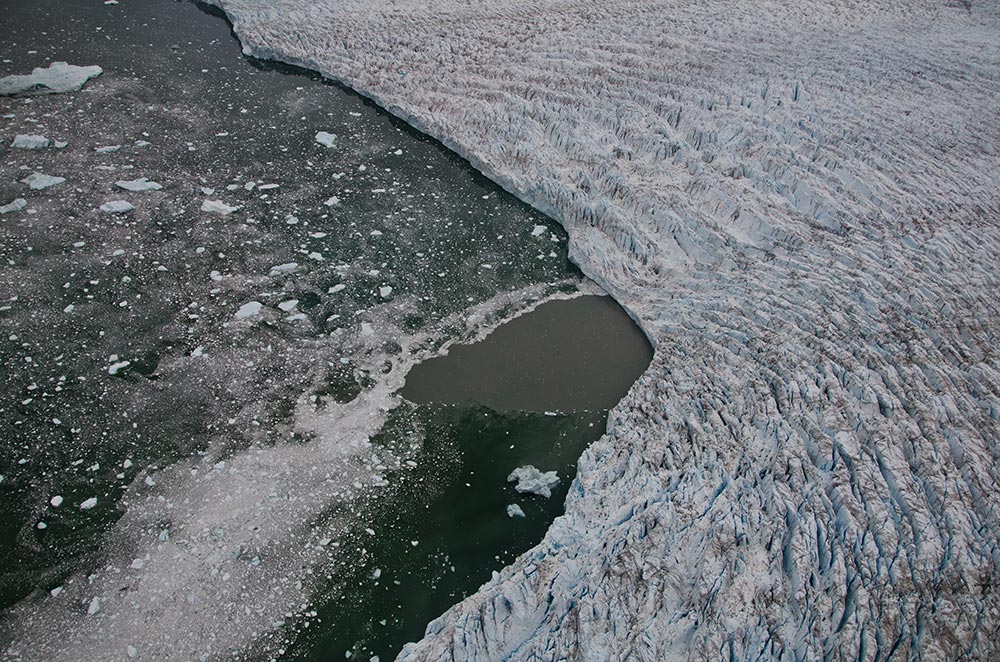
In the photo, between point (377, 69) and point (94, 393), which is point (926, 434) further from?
point (377, 69)

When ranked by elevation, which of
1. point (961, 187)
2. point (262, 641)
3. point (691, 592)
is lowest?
point (262, 641)

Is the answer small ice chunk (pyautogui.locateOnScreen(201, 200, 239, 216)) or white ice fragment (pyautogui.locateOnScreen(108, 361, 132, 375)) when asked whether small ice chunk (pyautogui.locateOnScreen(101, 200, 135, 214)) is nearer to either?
small ice chunk (pyautogui.locateOnScreen(201, 200, 239, 216))

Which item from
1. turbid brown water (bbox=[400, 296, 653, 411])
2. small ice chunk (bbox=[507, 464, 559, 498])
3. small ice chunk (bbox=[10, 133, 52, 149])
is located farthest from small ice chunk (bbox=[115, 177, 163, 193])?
small ice chunk (bbox=[507, 464, 559, 498])

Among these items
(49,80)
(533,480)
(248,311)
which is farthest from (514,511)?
(49,80)

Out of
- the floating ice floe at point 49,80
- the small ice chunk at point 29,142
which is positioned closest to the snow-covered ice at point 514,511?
the small ice chunk at point 29,142

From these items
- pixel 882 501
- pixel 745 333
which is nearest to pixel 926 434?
pixel 882 501
